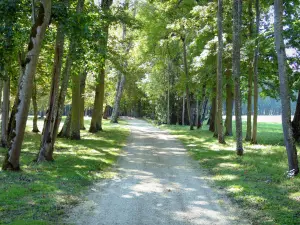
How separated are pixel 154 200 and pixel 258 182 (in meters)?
3.53

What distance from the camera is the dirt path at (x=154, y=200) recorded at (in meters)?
6.55

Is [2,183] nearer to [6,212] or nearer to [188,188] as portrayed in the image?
[6,212]

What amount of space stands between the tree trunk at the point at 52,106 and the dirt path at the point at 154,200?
2751mm

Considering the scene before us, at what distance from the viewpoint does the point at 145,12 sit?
30.9 m

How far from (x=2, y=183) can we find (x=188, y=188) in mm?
4910

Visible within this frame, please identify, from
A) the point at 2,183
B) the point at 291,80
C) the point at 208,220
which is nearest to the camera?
the point at 208,220

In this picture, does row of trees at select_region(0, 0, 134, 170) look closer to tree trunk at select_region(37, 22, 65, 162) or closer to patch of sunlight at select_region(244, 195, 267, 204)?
tree trunk at select_region(37, 22, 65, 162)

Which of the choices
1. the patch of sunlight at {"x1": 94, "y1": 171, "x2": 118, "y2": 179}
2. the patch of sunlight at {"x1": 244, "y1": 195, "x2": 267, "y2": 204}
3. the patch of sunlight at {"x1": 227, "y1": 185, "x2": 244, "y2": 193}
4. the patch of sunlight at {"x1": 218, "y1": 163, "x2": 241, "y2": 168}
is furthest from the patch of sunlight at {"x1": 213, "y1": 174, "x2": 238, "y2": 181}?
the patch of sunlight at {"x1": 94, "y1": 171, "x2": 118, "y2": 179}

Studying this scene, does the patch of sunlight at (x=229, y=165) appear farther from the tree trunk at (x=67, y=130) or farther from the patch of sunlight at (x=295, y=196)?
the tree trunk at (x=67, y=130)

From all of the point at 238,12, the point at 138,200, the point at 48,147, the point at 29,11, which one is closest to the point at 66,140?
the point at 48,147

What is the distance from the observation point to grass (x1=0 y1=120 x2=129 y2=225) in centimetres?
659

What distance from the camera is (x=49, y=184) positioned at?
9000 mm

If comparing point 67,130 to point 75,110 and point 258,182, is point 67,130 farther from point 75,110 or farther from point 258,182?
point 258,182

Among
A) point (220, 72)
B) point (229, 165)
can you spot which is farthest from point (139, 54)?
point (229, 165)
